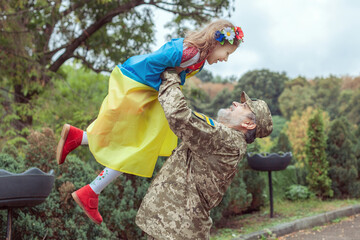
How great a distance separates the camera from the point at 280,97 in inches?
997

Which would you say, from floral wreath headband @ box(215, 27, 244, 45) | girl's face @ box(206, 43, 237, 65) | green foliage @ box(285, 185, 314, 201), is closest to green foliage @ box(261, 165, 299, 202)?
green foliage @ box(285, 185, 314, 201)

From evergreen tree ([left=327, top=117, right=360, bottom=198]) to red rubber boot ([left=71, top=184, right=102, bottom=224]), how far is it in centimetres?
615

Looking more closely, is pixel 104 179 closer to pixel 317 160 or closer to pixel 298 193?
pixel 298 193

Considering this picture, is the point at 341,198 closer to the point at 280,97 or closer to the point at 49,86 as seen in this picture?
the point at 49,86

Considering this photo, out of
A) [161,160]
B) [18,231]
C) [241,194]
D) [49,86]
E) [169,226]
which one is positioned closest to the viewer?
[169,226]

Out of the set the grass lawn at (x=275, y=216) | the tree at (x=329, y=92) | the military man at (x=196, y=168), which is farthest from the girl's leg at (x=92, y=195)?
the tree at (x=329, y=92)

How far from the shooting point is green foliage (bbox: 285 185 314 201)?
7.01 metres

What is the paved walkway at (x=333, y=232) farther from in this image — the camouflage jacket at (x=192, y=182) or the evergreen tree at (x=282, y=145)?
the camouflage jacket at (x=192, y=182)

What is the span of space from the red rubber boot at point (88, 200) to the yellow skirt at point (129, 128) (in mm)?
197

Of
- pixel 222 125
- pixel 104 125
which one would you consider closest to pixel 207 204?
pixel 222 125

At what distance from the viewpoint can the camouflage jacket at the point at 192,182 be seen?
6.34 ft

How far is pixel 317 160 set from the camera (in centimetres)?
717

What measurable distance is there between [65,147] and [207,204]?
937 mm

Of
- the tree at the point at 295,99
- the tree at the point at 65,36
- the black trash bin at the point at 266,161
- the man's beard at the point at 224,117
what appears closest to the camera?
the man's beard at the point at 224,117
